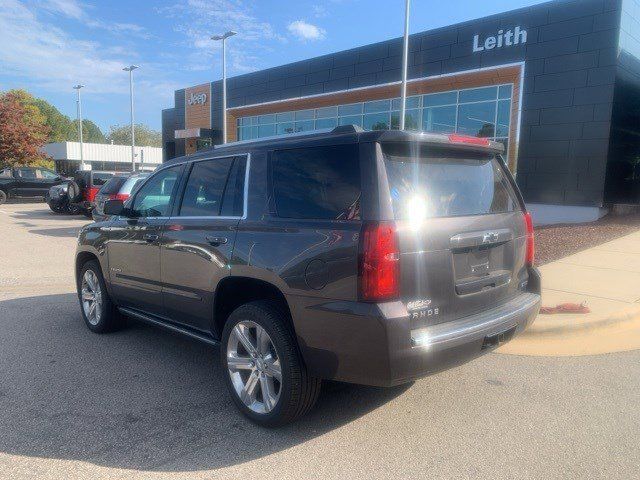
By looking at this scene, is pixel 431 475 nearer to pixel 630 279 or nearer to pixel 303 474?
pixel 303 474

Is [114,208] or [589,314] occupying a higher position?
[114,208]

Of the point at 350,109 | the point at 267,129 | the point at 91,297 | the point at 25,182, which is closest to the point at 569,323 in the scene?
the point at 91,297

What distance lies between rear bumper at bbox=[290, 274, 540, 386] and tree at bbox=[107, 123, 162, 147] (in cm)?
10529

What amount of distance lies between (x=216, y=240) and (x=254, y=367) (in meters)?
0.94

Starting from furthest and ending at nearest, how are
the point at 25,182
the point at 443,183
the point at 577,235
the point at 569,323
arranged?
the point at 25,182, the point at 577,235, the point at 569,323, the point at 443,183

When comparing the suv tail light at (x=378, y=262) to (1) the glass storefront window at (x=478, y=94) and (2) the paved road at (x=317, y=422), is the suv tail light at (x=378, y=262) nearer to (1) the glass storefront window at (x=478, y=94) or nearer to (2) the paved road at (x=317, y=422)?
(2) the paved road at (x=317, y=422)

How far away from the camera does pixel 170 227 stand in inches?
166

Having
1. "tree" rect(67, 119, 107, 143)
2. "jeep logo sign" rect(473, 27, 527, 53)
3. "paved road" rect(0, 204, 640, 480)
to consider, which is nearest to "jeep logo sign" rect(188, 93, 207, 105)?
"jeep logo sign" rect(473, 27, 527, 53)

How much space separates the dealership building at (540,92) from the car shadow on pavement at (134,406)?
1470 centimetres

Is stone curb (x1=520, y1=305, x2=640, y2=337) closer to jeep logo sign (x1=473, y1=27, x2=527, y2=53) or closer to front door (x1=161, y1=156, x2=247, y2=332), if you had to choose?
front door (x1=161, y1=156, x2=247, y2=332)

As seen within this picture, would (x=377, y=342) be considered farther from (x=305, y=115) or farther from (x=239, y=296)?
(x=305, y=115)

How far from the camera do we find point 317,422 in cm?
342

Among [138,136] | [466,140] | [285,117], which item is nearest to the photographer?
[466,140]

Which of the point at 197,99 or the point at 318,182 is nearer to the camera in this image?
the point at 318,182
